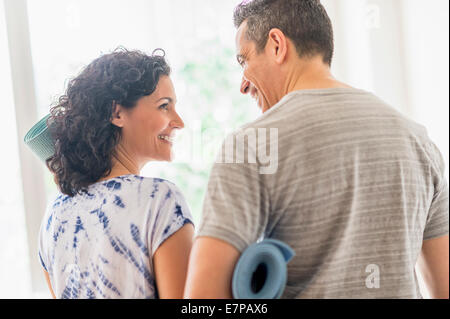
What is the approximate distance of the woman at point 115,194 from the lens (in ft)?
3.10

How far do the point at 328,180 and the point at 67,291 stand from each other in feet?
2.17

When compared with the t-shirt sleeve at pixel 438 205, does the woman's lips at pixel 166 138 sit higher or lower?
higher

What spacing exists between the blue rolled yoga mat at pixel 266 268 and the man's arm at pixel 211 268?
0.07 feet

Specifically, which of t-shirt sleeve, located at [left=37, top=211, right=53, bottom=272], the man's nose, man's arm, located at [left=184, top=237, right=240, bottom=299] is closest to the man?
man's arm, located at [left=184, top=237, right=240, bottom=299]

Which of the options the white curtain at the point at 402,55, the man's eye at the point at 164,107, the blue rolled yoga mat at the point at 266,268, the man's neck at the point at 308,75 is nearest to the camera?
the blue rolled yoga mat at the point at 266,268

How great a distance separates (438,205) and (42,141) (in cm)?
101

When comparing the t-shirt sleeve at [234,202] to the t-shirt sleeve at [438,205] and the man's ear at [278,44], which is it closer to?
the man's ear at [278,44]

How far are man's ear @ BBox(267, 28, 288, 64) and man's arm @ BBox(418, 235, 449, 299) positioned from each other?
0.55m

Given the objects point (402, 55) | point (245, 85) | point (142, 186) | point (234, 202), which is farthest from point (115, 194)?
point (402, 55)

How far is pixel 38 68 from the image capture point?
195cm

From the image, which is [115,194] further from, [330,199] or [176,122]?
[330,199]

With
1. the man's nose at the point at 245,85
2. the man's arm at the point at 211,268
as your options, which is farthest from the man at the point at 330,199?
the man's nose at the point at 245,85

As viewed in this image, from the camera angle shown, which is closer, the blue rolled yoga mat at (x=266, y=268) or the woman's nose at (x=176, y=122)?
the blue rolled yoga mat at (x=266, y=268)

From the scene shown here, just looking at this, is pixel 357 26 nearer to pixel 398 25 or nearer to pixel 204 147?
pixel 398 25
